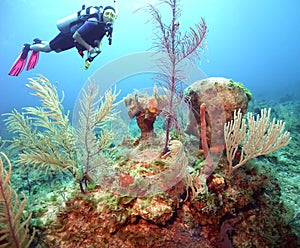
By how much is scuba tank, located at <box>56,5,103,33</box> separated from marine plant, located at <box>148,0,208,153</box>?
1857mm

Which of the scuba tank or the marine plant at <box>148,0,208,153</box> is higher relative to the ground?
the scuba tank

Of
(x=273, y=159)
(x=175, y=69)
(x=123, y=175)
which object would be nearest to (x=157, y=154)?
(x=123, y=175)

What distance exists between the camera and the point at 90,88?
3588 millimetres

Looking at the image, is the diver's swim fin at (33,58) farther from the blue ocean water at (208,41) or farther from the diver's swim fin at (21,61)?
the blue ocean water at (208,41)

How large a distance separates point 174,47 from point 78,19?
2883 mm

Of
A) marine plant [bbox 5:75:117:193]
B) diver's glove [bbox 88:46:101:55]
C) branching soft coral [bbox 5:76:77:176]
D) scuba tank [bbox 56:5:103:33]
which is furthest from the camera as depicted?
scuba tank [bbox 56:5:103:33]

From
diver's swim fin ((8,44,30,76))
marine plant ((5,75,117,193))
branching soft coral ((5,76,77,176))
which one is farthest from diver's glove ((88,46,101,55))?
diver's swim fin ((8,44,30,76))

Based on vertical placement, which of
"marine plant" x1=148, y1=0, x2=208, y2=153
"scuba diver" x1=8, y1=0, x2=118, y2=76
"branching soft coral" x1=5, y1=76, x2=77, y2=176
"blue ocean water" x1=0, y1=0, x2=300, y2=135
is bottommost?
"branching soft coral" x1=5, y1=76, x2=77, y2=176

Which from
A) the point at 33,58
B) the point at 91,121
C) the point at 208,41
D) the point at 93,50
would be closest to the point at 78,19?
the point at 93,50

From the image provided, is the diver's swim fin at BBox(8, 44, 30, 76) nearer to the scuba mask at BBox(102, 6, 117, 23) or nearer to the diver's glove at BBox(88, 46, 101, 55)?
the diver's glove at BBox(88, 46, 101, 55)

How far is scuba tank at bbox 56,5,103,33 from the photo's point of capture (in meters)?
4.81

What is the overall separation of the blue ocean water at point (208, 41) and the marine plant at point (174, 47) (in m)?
1.53

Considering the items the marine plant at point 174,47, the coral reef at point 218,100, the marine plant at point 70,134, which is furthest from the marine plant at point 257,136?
the marine plant at point 70,134

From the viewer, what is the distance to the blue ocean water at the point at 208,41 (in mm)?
37531
